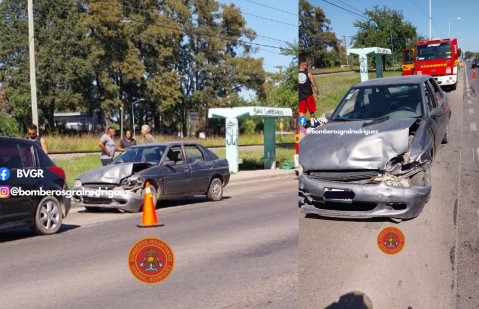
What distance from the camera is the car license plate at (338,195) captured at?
136cm

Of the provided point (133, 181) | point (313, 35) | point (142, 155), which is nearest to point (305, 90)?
point (313, 35)

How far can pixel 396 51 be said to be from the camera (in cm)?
168

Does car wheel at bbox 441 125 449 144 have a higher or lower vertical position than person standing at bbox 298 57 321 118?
lower

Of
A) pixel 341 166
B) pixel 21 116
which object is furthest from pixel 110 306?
pixel 341 166

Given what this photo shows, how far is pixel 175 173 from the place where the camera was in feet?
17.1

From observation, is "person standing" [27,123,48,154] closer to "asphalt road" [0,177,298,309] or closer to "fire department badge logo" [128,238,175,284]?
"asphalt road" [0,177,298,309]

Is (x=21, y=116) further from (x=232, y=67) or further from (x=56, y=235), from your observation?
(x=56, y=235)

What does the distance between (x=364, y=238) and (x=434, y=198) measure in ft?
0.66

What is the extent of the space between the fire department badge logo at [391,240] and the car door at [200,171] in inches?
231

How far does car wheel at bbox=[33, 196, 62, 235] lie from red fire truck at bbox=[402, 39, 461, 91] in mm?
4498

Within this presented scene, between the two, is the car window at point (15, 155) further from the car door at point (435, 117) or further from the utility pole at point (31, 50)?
the car door at point (435, 117)

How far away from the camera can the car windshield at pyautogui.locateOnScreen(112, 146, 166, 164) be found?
3789mm

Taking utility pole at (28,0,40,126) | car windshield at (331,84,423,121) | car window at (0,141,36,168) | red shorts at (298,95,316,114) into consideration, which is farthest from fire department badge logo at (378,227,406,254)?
car window at (0,141,36,168)

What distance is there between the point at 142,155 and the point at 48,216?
7.85 feet
